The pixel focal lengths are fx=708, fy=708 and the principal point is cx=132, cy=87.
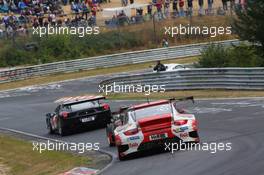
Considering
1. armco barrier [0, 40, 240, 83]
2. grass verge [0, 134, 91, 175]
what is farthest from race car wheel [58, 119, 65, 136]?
armco barrier [0, 40, 240, 83]

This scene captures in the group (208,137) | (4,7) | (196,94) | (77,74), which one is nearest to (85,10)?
(4,7)

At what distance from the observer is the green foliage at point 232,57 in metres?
32.0

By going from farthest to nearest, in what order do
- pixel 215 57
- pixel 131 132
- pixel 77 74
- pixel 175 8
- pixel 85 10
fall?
pixel 85 10, pixel 175 8, pixel 77 74, pixel 215 57, pixel 131 132

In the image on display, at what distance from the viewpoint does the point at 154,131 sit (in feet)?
48.4

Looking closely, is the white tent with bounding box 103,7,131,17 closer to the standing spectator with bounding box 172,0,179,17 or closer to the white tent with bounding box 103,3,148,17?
the white tent with bounding box 103,3,148,17

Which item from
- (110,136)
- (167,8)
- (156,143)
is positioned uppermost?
(156,143)

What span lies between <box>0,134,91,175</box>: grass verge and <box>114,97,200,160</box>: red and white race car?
135 centimetres

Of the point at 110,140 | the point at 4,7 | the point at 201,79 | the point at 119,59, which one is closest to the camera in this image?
the point at 110,140

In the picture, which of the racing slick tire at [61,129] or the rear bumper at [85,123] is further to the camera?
the racing slick tire at [61,129]

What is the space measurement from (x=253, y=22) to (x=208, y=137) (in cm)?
1529

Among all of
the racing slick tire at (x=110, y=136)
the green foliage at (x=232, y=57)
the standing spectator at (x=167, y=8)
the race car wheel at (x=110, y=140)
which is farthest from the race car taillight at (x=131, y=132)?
the standing spectator at (x=167, y=8)

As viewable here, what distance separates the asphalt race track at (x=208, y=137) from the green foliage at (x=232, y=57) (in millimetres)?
6062

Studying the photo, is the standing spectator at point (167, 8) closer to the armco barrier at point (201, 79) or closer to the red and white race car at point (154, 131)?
the armco barrier at point (201, 79)

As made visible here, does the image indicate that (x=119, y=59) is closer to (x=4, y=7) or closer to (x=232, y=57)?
(x=4, y=7)
